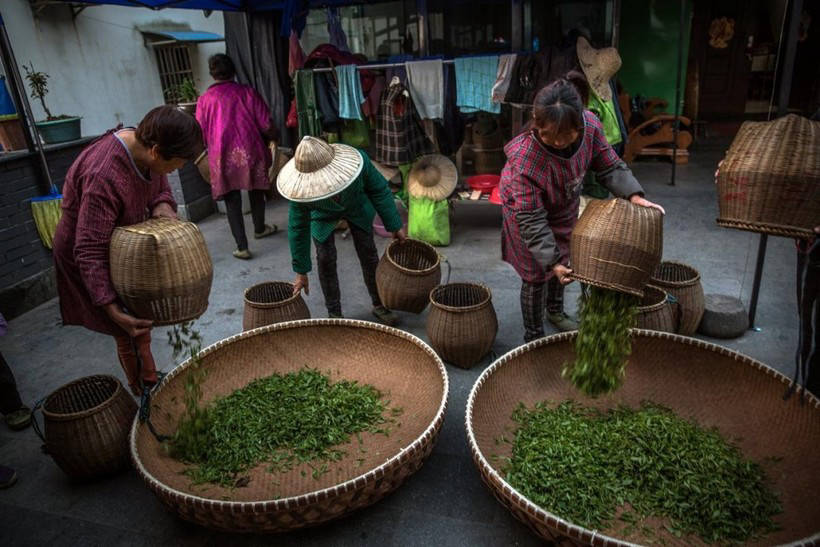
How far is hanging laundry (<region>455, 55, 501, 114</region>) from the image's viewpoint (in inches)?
183

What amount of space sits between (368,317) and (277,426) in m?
1.48

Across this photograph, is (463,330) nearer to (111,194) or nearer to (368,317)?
(368,317)

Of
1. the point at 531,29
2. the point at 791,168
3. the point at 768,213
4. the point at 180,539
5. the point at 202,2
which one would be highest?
the point at 202,2

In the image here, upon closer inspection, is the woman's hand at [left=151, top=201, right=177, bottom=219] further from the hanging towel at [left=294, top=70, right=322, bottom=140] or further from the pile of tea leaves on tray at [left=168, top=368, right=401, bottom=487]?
the hanging towel at [left=294, top=70, right=322, bottom=140]

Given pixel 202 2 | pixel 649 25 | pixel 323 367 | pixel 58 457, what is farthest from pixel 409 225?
pixel 649 25

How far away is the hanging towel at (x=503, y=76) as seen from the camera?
455 centimetres

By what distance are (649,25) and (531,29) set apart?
2.84 meters

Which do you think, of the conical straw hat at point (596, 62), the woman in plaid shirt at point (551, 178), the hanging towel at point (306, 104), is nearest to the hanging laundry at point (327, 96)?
the hanging towel at point (306, 104)

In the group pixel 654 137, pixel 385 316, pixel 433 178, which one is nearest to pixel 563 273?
pixel 385 316

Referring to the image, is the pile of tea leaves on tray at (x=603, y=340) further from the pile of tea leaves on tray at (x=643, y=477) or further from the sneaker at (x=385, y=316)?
the sneaker at (x=385, y=316)

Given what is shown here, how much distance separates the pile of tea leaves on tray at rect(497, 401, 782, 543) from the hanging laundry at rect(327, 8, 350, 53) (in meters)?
4.44

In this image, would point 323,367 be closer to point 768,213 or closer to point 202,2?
point 768,213

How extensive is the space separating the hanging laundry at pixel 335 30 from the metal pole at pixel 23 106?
106 inches

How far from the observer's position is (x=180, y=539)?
2238mm
